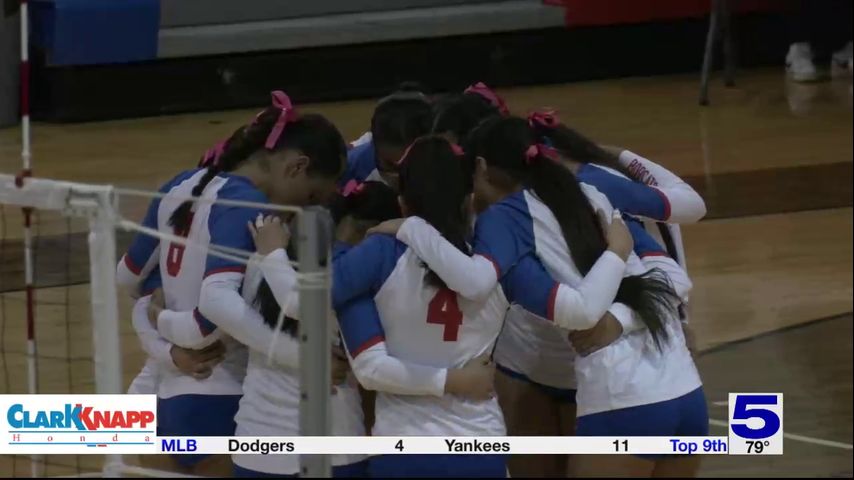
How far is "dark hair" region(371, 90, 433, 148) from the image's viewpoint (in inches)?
95.5

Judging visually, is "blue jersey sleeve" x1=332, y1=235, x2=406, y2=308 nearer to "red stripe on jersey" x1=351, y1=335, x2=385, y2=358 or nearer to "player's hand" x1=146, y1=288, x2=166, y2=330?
"red stripe on jersey" x1=351, y1=335, x2=385, y2=358

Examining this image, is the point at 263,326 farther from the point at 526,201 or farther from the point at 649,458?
the point at 649,458

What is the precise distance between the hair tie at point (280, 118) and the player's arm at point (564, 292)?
0.42m

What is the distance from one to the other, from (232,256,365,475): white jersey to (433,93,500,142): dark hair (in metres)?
0.47

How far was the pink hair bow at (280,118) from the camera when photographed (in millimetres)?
2199

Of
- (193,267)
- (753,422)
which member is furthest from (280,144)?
(753,422)

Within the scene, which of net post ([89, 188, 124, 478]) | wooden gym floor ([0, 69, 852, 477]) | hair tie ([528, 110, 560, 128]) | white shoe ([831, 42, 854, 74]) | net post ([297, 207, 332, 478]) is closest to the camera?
net post ([297, 207, 332, 478])

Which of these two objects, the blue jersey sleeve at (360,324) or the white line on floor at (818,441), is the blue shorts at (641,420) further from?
the white line on floor at (818,441)

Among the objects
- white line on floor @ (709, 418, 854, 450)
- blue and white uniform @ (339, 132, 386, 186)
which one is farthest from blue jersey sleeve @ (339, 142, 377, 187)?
white line on floor @ (709, 418, 854, 450)

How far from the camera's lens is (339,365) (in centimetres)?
215

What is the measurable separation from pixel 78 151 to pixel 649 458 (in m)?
1.94

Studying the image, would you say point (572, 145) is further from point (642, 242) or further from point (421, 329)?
point (421, 329)

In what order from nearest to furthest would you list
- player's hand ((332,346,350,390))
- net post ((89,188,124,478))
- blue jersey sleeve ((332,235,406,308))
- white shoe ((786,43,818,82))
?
net post ((89,188,124,478)) → blue jersey sleeve ((332,235,406,308)) → player's hand ((332,346,350,390)) → white shoe ((786,43,818,82))

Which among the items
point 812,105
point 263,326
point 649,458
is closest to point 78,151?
point 263,326
